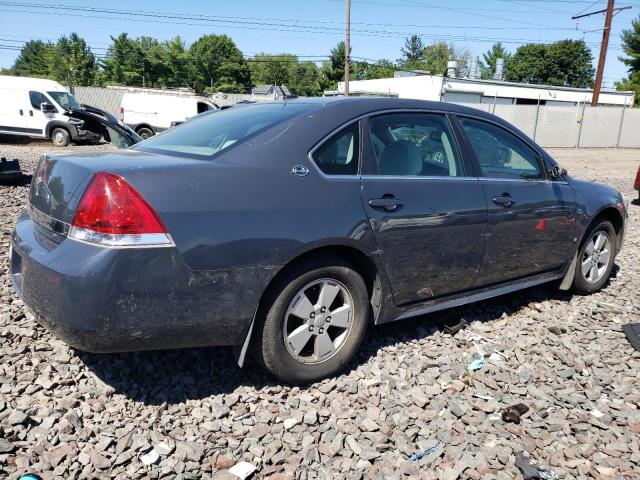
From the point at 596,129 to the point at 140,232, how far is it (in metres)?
34.6

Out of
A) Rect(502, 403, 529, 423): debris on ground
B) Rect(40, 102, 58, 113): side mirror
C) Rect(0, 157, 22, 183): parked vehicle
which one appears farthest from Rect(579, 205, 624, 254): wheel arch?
Rect(40, 102, 58, 113): side mirror

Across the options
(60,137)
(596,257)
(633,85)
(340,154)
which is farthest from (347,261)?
(633,85)

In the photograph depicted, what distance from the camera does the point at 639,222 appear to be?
881 centimetres

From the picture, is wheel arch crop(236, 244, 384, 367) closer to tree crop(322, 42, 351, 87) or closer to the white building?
the white building

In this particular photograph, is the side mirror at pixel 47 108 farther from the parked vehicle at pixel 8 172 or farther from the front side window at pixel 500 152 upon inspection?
the front side window at pixel 500 152

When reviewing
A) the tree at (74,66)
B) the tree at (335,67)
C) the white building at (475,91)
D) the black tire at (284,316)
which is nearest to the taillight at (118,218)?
the black tire at (284,316)

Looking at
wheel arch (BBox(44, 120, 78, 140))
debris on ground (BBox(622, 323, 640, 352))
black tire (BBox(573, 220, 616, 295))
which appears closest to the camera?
debris on ground (BBox(622, 323, 640, 352))

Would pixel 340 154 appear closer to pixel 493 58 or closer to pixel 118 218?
pixel 118 218

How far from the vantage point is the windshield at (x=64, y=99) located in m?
20.0

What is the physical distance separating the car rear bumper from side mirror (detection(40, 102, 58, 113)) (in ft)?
63.1

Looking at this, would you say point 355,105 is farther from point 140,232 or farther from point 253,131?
point 140,232

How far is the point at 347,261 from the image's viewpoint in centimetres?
313

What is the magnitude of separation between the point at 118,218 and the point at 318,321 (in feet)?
4.09

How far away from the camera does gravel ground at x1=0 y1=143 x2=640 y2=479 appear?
2.54m
